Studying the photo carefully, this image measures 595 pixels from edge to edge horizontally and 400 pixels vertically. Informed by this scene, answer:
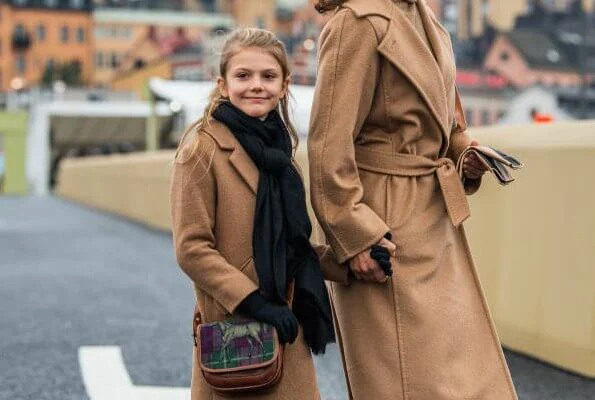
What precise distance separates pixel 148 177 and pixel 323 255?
1614 cm

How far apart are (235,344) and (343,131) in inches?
24.7

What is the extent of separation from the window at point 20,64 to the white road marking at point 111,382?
107 m

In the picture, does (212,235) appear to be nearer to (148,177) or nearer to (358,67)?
(358,67)

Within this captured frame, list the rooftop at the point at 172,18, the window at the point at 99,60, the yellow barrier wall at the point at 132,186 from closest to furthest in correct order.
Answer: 1. the yellow barrier wall at the point at 132,186
2. the rooftop at the point at 172,18
3. the window at the point at 99,60

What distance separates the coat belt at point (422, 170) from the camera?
125 inches

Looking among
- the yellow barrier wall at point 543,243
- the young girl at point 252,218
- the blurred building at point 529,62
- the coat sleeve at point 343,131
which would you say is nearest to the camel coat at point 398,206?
the coat sleeve at point 343,131

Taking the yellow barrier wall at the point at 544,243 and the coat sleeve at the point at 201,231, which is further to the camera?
the yellow barrier wall at the point at 544,243

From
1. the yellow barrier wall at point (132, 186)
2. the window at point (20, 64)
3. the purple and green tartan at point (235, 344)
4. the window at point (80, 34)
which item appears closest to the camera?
the purple and green tartan at point (235, 344)

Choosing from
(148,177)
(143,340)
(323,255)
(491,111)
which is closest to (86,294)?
(143,340)

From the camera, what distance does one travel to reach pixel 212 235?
3045 mm

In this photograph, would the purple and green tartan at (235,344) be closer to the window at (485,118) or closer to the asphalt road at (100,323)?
the asphalt road at (100,323)

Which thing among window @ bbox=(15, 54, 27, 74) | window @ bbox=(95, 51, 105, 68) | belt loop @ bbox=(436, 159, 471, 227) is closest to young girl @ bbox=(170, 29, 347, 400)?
belt loop @ bbox=(436, 159, 471, 227)

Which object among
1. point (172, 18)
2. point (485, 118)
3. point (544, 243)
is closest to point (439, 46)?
point (544, 243)

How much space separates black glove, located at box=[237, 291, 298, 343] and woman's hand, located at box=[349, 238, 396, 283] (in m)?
0.23
